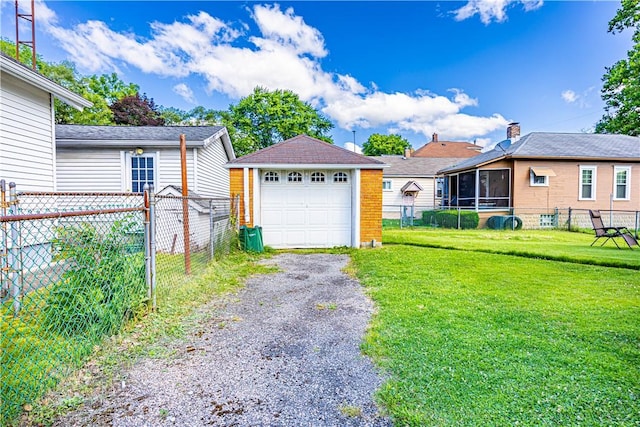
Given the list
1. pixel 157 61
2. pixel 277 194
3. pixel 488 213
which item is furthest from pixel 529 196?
pixel 157 61

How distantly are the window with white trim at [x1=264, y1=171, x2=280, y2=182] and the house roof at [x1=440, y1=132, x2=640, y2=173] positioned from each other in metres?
11.4

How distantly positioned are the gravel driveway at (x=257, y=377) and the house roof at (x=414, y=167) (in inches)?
756

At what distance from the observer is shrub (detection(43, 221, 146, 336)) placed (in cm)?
295

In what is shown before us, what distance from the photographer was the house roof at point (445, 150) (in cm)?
4016

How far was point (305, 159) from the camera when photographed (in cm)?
904

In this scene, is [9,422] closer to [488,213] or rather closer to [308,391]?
[308,391]

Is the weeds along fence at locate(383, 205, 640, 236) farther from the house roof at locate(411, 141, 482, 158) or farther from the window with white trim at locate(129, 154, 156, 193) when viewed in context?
the house roof at locate(411, 141, 482, 158)

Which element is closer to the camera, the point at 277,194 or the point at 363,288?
the point at 363,288

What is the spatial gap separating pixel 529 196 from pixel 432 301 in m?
14.2

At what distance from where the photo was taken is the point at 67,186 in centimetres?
970

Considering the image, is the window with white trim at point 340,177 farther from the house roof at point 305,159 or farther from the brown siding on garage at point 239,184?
the brown siding on garage at point 239,184

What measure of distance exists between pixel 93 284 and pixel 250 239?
18.4ft

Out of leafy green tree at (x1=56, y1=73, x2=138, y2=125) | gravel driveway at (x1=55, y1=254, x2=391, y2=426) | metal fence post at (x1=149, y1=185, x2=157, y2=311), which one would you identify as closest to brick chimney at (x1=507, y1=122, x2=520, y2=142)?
gravel driveway at (x1=55, y1=254, x2=391, y2=426)

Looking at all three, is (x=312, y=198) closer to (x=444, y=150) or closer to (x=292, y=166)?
(x=292, y=166)
